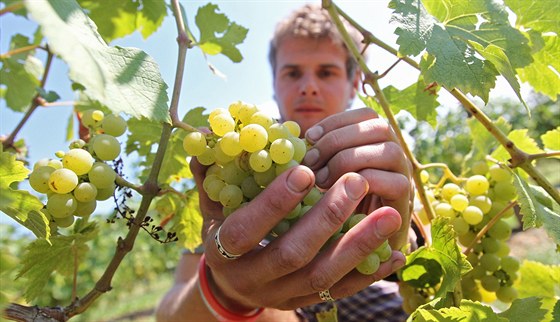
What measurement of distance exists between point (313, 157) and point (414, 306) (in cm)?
47

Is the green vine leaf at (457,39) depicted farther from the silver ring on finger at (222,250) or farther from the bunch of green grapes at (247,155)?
the silver ring on finger at (222,250)

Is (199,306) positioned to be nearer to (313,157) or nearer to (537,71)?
(313,157)

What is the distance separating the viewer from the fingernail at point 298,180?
0.69 meters

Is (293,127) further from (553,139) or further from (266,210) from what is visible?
(553,139)

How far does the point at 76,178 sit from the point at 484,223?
0.89 metres

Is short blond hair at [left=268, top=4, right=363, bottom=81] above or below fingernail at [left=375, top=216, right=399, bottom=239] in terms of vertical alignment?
above

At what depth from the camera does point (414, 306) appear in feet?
3.49

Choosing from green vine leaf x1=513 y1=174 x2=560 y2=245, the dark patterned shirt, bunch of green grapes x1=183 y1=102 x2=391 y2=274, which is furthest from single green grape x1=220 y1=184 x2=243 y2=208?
the dark patterned shirt

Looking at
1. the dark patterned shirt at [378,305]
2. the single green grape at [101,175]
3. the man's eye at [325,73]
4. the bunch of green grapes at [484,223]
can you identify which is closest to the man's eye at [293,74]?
the man's eye at [325,73]

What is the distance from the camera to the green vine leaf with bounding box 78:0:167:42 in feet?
3.95

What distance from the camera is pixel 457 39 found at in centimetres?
83

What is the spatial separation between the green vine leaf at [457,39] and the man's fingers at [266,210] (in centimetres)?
29

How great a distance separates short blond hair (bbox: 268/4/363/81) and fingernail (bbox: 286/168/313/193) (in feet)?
5.78

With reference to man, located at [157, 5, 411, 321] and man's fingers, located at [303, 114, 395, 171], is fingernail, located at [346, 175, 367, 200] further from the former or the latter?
man's fingers, located at [303, 114, 395, 171]
